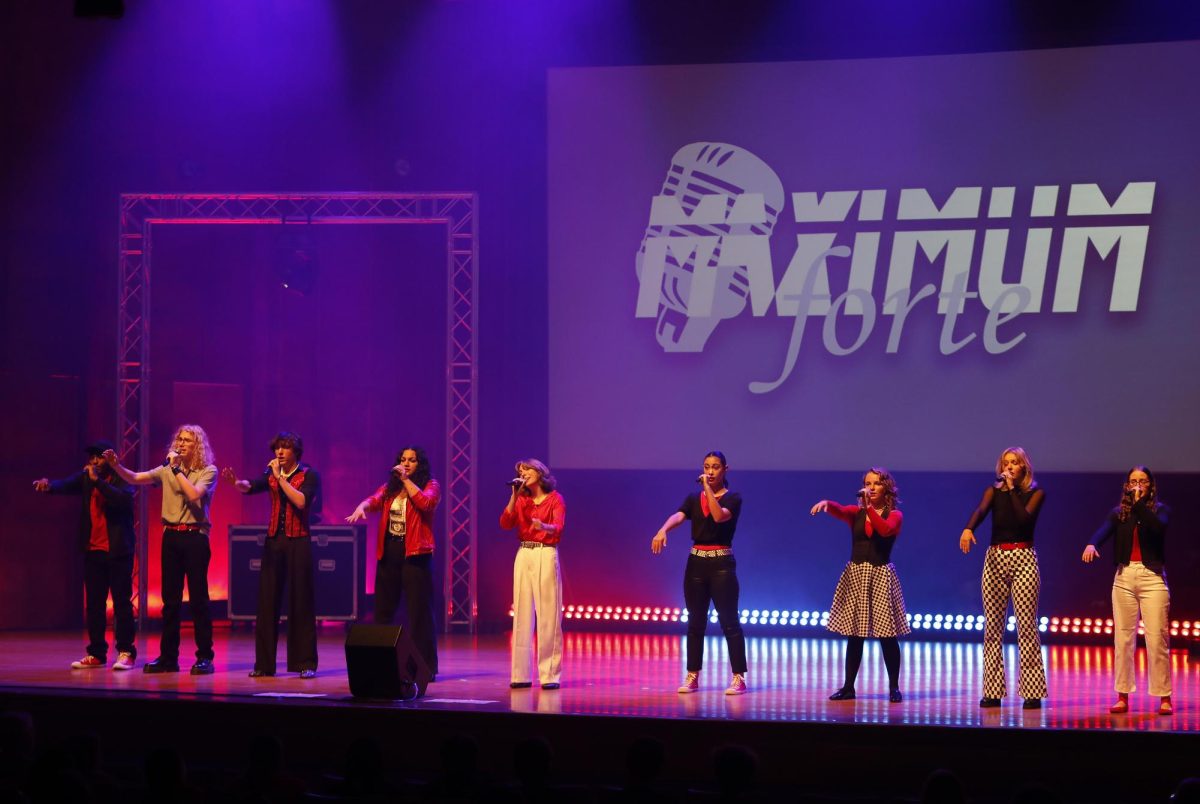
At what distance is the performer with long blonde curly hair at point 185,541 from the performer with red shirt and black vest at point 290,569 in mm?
311

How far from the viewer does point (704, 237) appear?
36.9ft

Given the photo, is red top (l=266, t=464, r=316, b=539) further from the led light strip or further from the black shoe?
the led light strip

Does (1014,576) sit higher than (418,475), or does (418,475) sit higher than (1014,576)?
(418,475)

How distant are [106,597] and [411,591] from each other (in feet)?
7.12

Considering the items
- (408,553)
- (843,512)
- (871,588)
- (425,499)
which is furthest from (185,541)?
(871,588)

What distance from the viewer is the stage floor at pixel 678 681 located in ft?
22.3

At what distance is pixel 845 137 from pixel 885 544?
14.3ft

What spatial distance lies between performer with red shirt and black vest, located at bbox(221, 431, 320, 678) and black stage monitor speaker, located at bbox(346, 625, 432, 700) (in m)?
1.17

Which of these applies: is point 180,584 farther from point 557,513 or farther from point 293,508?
point 557,513

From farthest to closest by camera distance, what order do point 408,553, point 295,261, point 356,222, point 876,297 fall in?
point 295,261 → point 356,222 → point 876,297 → point 408,553

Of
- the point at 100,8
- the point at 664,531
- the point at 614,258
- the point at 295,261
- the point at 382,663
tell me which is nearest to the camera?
the point at 382,663

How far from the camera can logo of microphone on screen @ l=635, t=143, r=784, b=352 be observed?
1115 centimetres

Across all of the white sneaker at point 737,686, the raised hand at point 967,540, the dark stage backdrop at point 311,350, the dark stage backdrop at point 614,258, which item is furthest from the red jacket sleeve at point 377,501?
the dark stage backdrop at point 311,350

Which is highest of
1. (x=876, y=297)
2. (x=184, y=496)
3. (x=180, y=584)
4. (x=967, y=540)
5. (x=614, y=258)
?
(x=614, y=258)
